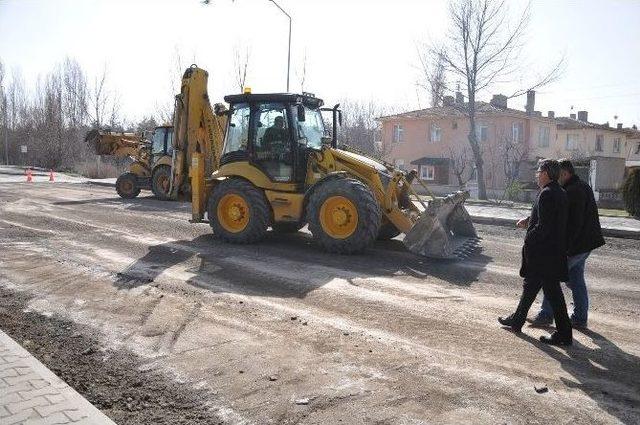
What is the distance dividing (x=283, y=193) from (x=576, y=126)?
47282 millimetres

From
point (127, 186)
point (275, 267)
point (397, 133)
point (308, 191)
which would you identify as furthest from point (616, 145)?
point (275, 267)

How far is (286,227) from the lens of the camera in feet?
36.8

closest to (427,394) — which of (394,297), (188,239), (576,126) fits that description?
(394,297)

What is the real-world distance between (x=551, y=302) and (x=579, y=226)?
34.1 inches

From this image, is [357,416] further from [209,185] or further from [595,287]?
[209,185]

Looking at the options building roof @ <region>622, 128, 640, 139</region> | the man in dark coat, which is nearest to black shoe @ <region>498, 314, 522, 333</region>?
the man in dark coat

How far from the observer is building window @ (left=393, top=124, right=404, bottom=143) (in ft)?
150

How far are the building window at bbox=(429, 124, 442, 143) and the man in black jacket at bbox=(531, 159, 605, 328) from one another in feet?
127

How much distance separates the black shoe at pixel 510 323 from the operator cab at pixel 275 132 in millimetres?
5092

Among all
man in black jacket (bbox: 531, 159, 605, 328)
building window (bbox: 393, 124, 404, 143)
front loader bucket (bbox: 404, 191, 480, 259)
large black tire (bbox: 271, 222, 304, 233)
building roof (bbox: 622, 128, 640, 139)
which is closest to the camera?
man in black jacket (bbox: 531, 159, 605, 328)

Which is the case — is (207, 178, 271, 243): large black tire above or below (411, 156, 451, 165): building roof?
below

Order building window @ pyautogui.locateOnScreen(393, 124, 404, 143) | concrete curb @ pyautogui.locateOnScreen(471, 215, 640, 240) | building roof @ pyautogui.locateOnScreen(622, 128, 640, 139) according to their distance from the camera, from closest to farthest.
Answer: concrete curb @ pyautogui.locateOnScreen(471, 215, 640, 240), building window @ pyautogui.locateOnScreen(393, 124, 404, 143), building roof @ pyautogui.locateOnScreen(622, 128, 640, 139)

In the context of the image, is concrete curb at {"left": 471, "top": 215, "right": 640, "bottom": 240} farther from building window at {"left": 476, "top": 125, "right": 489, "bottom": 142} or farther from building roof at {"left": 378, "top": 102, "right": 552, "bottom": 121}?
building window at {"left": 476, "top": 125, "right": 489, "bottom": 142}

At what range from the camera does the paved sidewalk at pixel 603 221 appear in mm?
13219
